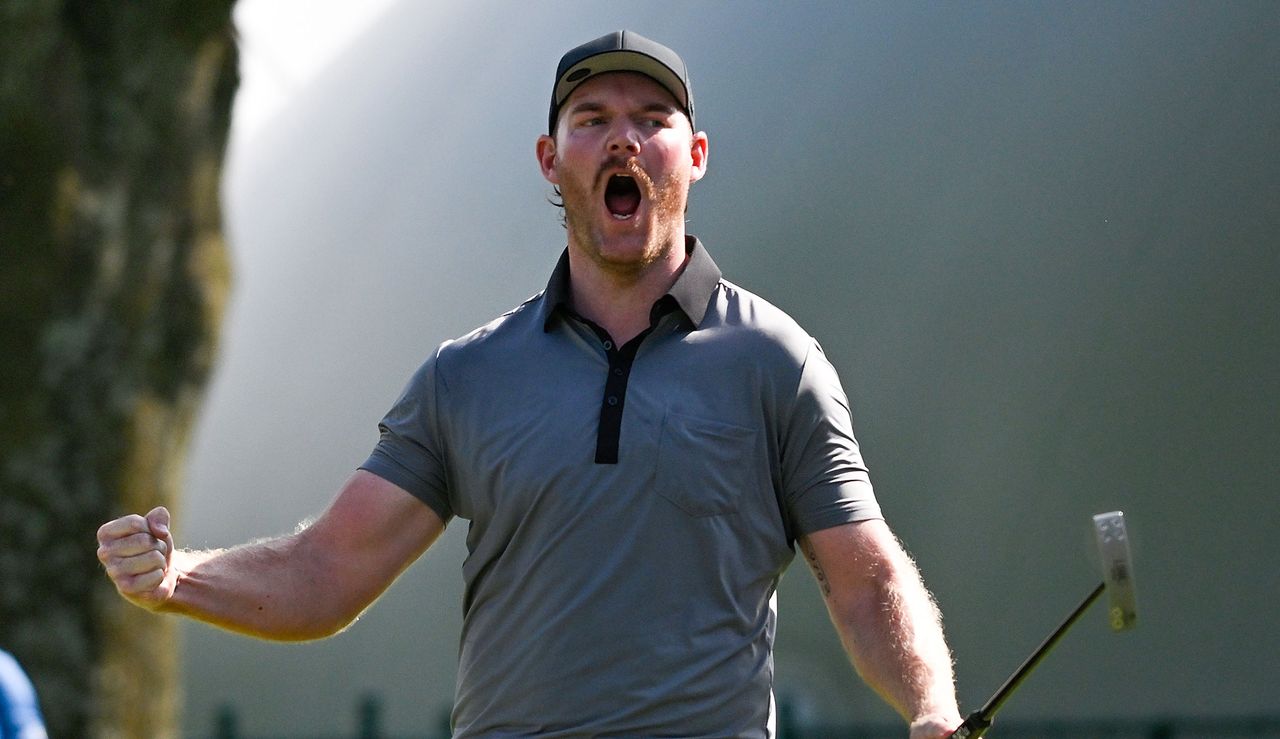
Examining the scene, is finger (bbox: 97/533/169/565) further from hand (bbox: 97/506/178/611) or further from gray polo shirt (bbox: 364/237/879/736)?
gray polo shirt (bbox: 364/237/879/736)

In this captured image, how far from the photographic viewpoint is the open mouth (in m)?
2.81

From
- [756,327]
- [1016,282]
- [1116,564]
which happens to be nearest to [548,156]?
[756,327]

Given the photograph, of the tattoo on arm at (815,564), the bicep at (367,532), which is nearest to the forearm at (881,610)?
the tattoo on arm at (815,564)

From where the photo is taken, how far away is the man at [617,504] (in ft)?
8.39

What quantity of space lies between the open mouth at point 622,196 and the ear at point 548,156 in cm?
12

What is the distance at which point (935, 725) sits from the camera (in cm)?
240

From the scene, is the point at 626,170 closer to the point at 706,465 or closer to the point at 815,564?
the point at 706,465

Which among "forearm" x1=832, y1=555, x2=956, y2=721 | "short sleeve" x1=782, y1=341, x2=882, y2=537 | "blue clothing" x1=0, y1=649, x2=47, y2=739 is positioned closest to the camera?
"blue clothing" x1=0, y1=649, x2=47, y2=739

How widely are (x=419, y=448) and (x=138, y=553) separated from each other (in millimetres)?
478

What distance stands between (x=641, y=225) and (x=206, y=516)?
7220mm

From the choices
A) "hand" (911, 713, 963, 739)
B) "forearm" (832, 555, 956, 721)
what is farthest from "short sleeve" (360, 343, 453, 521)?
"hand" (911, 713, 963, 739)

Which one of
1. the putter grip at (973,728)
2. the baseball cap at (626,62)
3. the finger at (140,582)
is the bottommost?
the putter grip at (973,728)

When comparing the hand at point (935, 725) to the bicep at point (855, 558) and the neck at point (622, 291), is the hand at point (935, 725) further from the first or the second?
the neck at point (622, 291)

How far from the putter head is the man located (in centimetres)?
26
